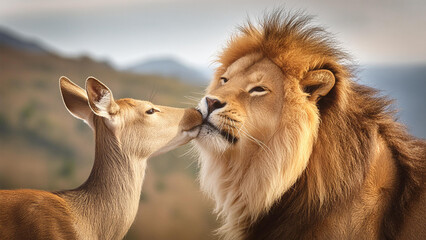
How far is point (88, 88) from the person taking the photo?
6.30 ft

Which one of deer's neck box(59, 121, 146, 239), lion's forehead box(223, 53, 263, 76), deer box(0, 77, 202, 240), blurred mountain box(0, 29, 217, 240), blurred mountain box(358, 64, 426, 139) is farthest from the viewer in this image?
blurred mountain box(0, 29, 217, 240)

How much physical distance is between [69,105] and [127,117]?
0.80ft

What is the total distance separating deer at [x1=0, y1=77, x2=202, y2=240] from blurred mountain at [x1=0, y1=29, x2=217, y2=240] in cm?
335

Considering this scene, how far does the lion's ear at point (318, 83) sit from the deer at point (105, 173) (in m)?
0.49

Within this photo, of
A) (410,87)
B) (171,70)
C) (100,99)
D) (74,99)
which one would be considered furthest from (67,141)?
(100,99)

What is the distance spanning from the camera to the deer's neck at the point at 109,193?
2018mm

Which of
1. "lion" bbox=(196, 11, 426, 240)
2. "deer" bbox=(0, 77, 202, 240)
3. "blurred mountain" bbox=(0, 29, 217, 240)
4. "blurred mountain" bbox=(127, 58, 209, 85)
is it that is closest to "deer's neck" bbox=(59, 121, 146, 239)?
"deer" bbox=(0, 77, 202, 240)

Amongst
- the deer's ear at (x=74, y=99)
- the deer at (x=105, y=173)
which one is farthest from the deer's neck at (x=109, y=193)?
the deer's ear at (x=74, y=99)

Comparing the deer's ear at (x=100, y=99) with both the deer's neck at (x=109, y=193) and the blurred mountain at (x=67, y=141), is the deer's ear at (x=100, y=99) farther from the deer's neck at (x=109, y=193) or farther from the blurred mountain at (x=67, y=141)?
the blurred mountain at (x=67, y=141)

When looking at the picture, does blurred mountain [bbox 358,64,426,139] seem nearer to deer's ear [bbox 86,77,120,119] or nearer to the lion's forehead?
the lion's forehead

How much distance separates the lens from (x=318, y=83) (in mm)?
2092

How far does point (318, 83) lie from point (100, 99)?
0.88 metres

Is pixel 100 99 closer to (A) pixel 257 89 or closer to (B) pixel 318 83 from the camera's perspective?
(A) pixel 257 89

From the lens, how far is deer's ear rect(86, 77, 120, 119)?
6.35 feet
